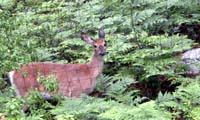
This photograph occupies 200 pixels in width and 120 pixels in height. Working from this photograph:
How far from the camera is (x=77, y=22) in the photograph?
1063 cm

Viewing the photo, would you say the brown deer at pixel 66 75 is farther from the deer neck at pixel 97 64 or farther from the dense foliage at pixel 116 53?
the dense foliage at pixel 116 53

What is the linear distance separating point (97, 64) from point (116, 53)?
0.80 metres

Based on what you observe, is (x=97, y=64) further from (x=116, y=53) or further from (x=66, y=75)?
(x=116, y=53)

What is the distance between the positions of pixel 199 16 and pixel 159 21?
80cm

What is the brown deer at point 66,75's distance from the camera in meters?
7.71

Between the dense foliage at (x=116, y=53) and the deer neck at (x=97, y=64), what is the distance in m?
0.15

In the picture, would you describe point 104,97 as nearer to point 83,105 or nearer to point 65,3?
point 83,105

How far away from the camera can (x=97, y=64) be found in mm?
8039

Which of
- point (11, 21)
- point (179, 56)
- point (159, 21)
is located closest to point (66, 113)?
point (11, 21)

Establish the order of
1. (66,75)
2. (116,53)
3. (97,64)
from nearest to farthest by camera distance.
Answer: (66,75) → (97,64) → (116,53)

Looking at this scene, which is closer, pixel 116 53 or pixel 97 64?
pixel 97 64

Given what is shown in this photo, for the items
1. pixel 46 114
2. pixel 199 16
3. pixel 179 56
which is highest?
pixel 199 16

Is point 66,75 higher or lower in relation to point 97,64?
lower

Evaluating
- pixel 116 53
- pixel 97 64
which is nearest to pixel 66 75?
pixel 97 64
